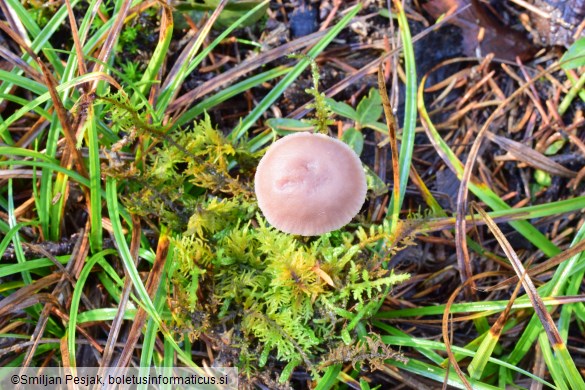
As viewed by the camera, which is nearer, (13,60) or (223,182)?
(13,60)

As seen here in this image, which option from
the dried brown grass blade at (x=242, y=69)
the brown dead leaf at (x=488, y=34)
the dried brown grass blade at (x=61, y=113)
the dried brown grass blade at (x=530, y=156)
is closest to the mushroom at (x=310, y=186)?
the dried brown grass blade at (x=242, y=69)

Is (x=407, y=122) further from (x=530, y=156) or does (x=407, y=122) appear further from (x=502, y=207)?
(x=530, y=156)

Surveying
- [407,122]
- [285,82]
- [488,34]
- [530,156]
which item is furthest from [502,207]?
[285,82]

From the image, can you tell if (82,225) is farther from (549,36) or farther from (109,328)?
(549,36)

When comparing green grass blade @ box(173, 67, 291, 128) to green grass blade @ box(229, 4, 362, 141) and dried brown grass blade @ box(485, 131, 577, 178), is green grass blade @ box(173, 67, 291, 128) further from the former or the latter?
dried brown grass blade @ box(485, 131, 577, 178)

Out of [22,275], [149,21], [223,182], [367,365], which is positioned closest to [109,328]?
[22,275]

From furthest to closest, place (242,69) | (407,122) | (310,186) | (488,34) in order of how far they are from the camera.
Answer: (488,34) → (242,69) → (407,122) → (310,186)

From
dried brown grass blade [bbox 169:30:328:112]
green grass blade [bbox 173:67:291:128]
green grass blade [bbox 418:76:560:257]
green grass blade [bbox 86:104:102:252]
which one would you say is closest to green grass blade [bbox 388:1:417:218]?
green grass blade [bbox 418:76:560:257]
